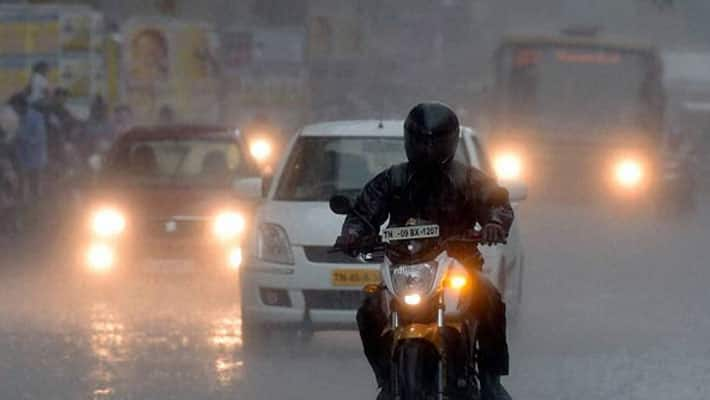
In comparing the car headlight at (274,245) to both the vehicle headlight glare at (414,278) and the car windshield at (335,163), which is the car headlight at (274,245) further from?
the vehicle headlight glare at (414,278)

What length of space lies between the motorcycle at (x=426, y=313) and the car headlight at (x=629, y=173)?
26.0 m

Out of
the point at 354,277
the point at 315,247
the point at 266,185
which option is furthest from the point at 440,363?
the point at 266,185

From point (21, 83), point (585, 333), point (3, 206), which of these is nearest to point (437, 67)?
point (21, 83)

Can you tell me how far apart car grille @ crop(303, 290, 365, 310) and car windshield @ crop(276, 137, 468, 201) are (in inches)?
43.3

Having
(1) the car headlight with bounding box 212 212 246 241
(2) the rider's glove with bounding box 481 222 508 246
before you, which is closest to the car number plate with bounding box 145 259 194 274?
(1) the car headlight with bounding box 212 212 246 241

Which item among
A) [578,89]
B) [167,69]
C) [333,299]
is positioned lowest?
[333,299]

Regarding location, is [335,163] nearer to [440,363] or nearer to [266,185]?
[266,185]

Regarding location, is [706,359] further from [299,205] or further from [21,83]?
[21,83]

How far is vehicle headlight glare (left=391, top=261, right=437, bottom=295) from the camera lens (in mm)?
7141

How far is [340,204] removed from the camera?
25.0ft

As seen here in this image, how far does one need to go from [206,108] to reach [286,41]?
2862mm

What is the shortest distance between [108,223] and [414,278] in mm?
10200

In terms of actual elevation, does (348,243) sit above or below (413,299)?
above

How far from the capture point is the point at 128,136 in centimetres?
1903
